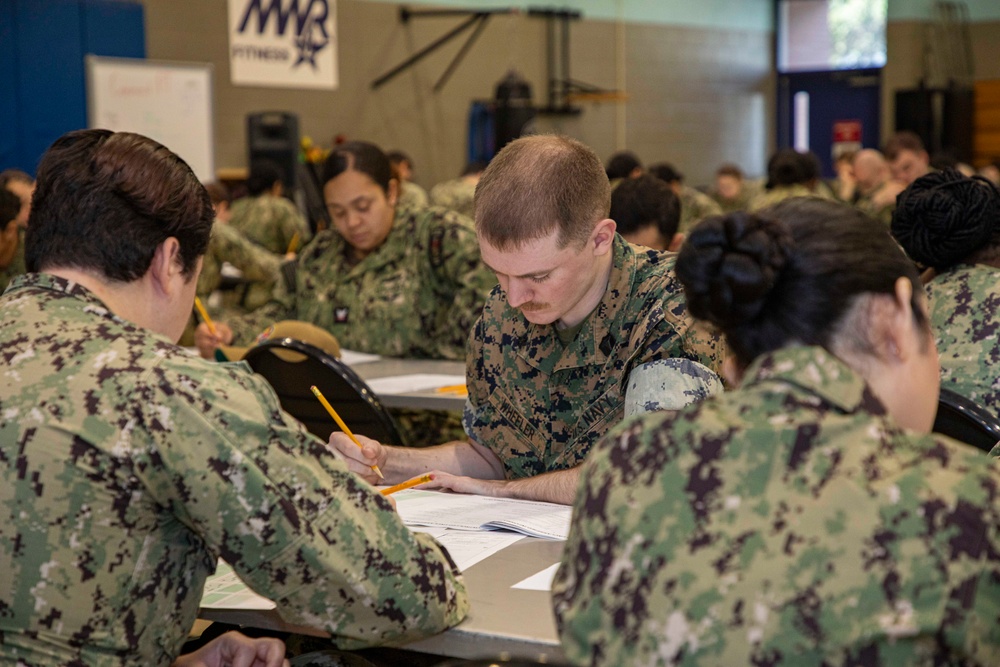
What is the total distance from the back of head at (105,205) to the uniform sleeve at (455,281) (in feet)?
7.44

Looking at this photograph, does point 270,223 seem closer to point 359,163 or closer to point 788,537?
point 359,163

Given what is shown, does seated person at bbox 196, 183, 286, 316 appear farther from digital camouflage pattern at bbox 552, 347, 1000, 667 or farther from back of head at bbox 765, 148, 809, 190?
Result: digital camouflage pattern at bbox 552, 347, 1000, 667

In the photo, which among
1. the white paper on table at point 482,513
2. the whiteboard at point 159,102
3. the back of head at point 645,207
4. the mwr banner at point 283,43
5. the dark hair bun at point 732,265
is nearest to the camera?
the dark hair bun at point 732,265

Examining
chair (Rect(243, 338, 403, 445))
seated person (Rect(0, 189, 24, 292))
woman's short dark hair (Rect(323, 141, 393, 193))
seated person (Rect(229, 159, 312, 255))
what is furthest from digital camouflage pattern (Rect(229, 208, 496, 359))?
seated person (Rect(229, 159, 312, 255))

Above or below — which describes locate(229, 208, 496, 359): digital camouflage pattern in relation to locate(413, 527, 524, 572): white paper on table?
above

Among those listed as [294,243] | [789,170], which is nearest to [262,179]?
[294,243]

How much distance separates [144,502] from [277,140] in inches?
323

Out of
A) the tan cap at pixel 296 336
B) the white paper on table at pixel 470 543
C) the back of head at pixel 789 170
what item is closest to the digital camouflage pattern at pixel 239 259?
the tan cap at pixel 296 336

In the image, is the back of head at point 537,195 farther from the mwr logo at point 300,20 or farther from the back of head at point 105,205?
the mwr logo at point 300,20

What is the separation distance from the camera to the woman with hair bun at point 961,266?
242 centimetres

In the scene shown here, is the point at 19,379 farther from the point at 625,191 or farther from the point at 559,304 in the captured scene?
the point at 625,191

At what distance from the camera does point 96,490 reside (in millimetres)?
1314

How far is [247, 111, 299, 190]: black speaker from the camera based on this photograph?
9.17 metres

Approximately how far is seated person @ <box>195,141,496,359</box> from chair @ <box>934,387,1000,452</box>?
1.86 m
